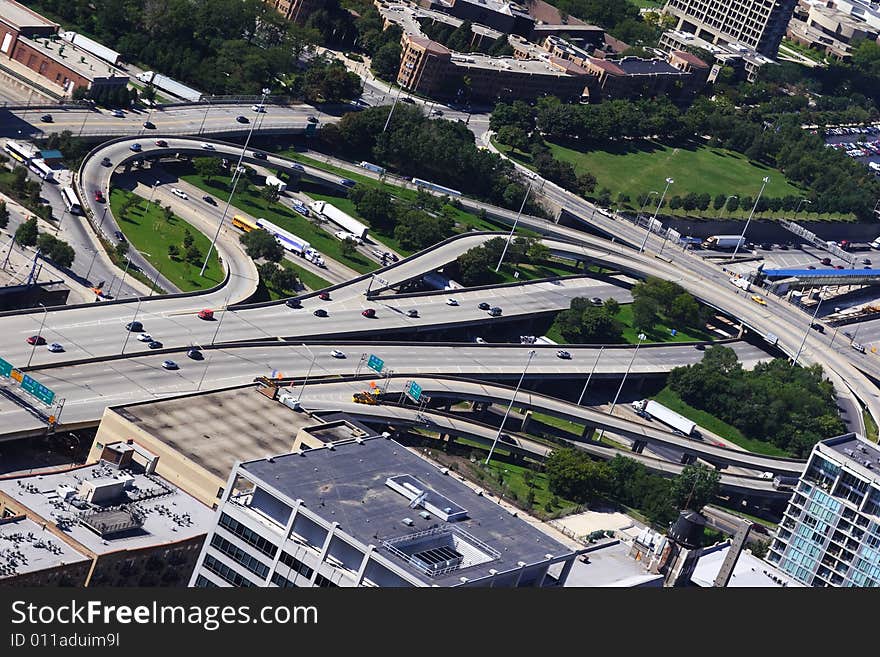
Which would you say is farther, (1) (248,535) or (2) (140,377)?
(2) (140,377)

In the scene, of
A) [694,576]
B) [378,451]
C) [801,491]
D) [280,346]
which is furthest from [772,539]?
[378,451]

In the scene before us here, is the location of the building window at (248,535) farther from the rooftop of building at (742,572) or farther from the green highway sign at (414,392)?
the green highway sign at (414,392)

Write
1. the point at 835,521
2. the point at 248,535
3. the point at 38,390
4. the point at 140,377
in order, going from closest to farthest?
the point at 248,535 → the point at 38,390 → the point at 835,521 → the point at 140,377

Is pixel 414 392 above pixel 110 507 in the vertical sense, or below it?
below

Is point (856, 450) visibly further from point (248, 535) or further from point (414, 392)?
point (248, 535)

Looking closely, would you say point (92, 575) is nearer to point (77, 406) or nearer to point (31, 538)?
point (31, 538)

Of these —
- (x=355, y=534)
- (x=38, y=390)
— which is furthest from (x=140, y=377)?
(x=355, y=534)
